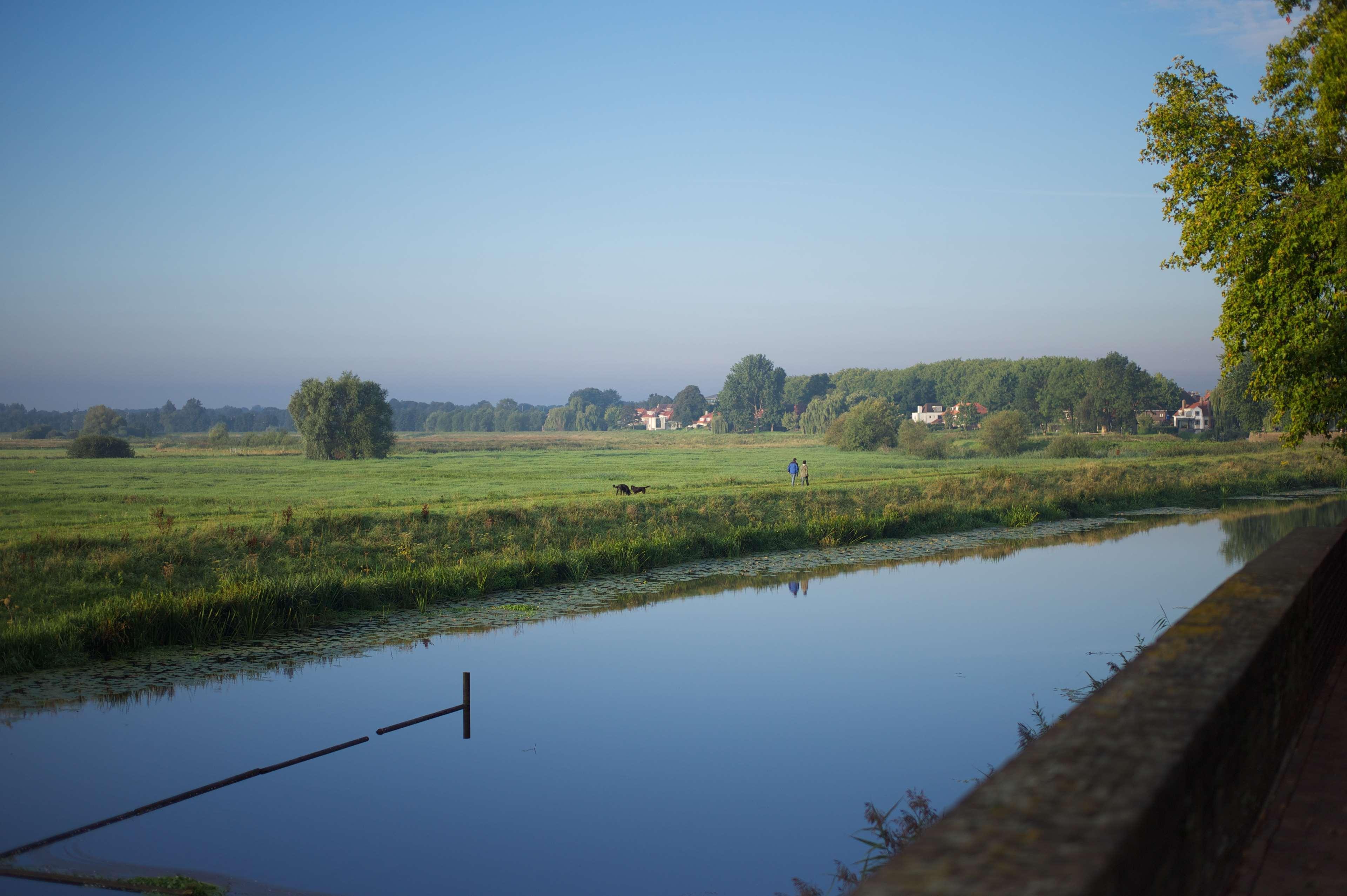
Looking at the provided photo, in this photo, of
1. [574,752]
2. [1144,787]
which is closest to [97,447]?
[574,752]

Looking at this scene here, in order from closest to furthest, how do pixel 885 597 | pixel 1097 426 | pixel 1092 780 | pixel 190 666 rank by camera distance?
pixel 1092 780
pixel 190 666
pixel 885 597
pixel 1097 426

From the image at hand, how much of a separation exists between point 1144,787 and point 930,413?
160630mm

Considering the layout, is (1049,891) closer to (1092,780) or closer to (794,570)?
(1092,780)

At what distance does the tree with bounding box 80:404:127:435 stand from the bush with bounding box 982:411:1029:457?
64.7m

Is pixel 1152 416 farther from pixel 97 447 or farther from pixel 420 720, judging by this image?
pixel 420 720

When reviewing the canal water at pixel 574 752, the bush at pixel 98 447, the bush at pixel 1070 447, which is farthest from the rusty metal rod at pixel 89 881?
the bush at pixel 1070 447

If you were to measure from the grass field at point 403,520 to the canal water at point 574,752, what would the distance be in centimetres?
302

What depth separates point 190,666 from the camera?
1348 centimetres

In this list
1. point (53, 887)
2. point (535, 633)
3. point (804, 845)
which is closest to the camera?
point (53, 887)

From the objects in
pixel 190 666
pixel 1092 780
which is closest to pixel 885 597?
pixel 190 666

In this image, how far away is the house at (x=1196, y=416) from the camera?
437 feet

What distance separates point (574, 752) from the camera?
1004cm

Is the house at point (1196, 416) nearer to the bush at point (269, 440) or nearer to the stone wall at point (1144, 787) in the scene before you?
the bush at point (269, 440)

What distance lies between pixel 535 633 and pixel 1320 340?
12.8 metres
